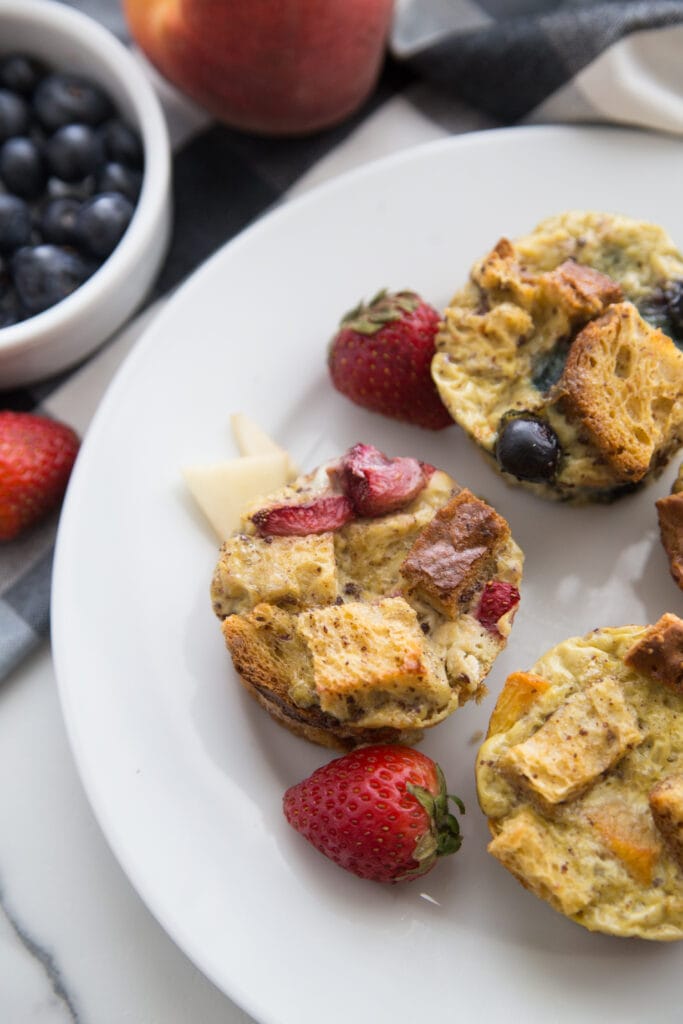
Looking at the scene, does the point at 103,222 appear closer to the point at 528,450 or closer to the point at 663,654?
the point at 528,450

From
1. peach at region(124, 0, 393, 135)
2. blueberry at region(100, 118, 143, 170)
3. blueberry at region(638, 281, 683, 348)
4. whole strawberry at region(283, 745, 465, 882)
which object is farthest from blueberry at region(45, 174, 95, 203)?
whole strawberry at region(283, 745, 465, 882)

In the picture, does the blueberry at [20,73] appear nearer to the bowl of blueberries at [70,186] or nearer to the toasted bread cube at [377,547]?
the bowl of blueberries at [70,186]

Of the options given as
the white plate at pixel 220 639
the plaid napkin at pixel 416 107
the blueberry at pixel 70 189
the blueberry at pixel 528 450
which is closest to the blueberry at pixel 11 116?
the blueberry at pixel 70 189

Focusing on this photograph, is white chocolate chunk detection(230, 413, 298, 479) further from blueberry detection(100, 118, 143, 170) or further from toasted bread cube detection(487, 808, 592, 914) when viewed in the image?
Answer: toasted bread cube detection(487, 808, 592, 914)

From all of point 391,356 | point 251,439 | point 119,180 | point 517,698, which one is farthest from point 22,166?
point 517,698

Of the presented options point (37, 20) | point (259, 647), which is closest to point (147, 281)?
point (37, 20)

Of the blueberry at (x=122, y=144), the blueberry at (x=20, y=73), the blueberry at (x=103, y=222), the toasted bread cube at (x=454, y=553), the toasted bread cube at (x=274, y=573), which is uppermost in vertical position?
the blueberry at (x=20, y=73)

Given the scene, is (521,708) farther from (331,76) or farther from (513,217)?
(331,76)
